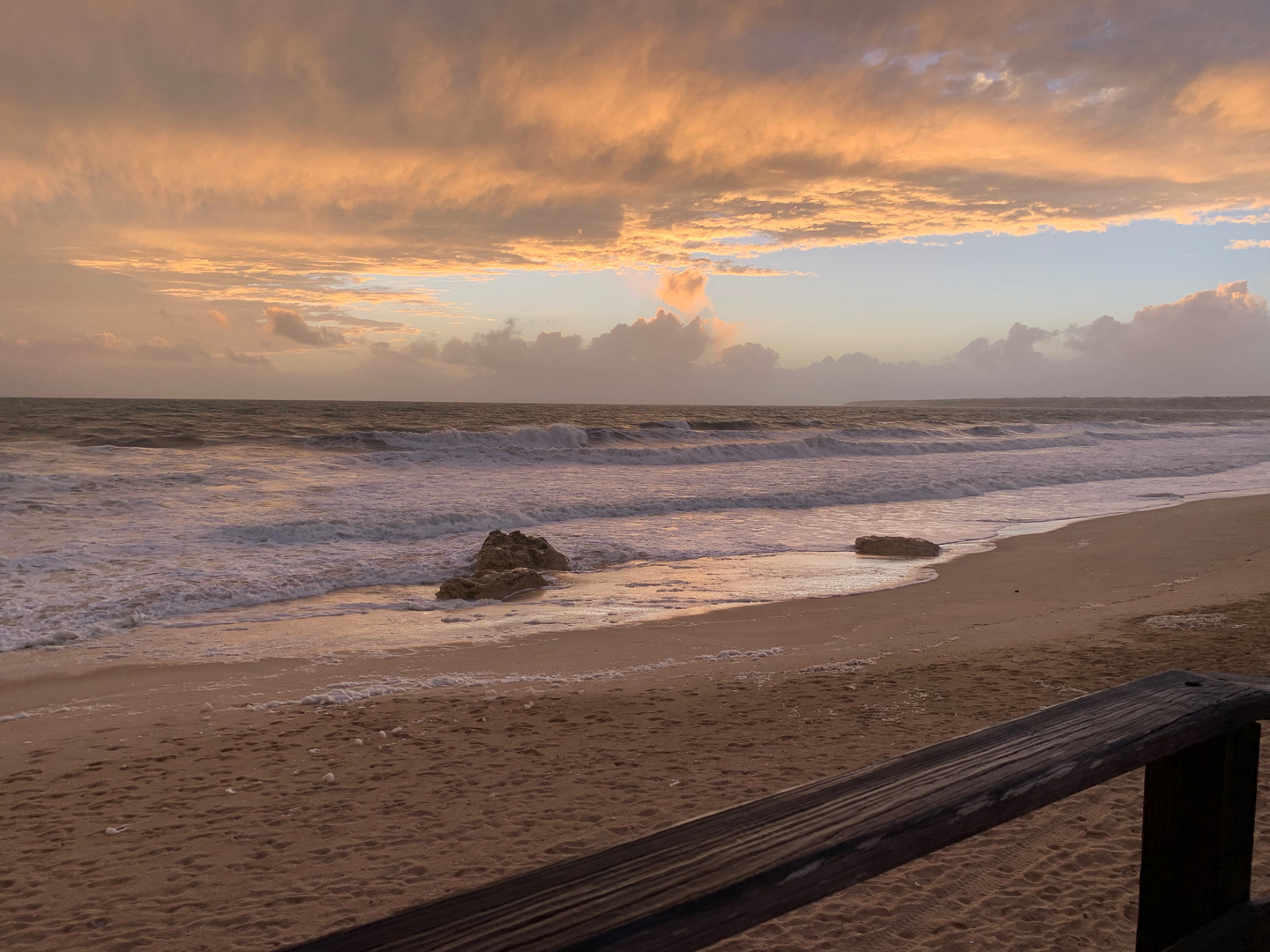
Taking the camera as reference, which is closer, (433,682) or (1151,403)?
(433,682)

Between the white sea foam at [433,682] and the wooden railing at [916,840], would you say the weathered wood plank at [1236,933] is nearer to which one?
the wooden railing at [916,840]

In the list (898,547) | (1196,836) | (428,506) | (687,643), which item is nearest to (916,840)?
(1196,836)

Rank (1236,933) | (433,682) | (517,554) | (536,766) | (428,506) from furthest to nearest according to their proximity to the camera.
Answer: (428,506), (517,554), (433,682), (536,766), (1236,933)

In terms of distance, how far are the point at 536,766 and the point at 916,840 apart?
3.61 metres

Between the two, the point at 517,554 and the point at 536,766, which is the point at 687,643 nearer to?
the point at 536,766

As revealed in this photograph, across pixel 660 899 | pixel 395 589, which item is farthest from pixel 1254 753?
pixel 395 589

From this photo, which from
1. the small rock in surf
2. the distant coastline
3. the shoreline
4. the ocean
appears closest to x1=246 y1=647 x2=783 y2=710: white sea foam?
the shoreline

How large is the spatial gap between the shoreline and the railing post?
15.7 feet

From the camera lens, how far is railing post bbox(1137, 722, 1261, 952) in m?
1.51

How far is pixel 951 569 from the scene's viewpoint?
1080 centimetres

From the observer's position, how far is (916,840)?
1177 mm

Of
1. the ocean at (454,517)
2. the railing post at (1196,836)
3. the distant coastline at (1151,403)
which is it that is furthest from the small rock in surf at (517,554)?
the distant coastline at (1151,403)

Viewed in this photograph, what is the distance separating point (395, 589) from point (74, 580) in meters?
3.70

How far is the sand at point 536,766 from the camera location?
124 inches
